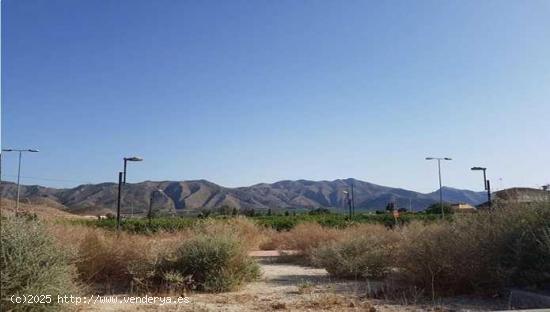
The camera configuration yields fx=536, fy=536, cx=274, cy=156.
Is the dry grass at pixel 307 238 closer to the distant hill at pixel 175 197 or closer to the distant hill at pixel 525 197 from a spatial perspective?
the distant hill at pixel 525 197

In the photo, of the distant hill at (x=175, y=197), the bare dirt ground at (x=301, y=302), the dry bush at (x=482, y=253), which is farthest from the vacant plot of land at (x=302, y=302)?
the distant hill at (x=175, y=197)

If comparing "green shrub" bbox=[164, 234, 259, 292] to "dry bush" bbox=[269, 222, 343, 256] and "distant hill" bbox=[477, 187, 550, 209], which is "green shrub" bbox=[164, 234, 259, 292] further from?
"dry bush" bbox=[269, 222, 343, 256]

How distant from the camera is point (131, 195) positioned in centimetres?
12069

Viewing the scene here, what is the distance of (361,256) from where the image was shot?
45.5 ft

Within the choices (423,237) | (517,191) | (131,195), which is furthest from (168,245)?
(131,195)

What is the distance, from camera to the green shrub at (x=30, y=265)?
7039 millimetres

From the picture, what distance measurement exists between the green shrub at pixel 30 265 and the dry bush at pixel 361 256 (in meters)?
7.55

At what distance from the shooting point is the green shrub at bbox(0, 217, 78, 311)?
7039mm

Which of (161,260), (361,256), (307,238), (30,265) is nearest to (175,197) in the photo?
(307,238)

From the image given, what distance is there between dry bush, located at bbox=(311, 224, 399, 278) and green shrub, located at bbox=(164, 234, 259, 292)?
3.03m

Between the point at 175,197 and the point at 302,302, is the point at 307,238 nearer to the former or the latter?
the point at 302,302

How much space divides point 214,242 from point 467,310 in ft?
17.6

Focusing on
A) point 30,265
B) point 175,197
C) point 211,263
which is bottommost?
point 211,263

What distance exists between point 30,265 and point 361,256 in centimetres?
869
